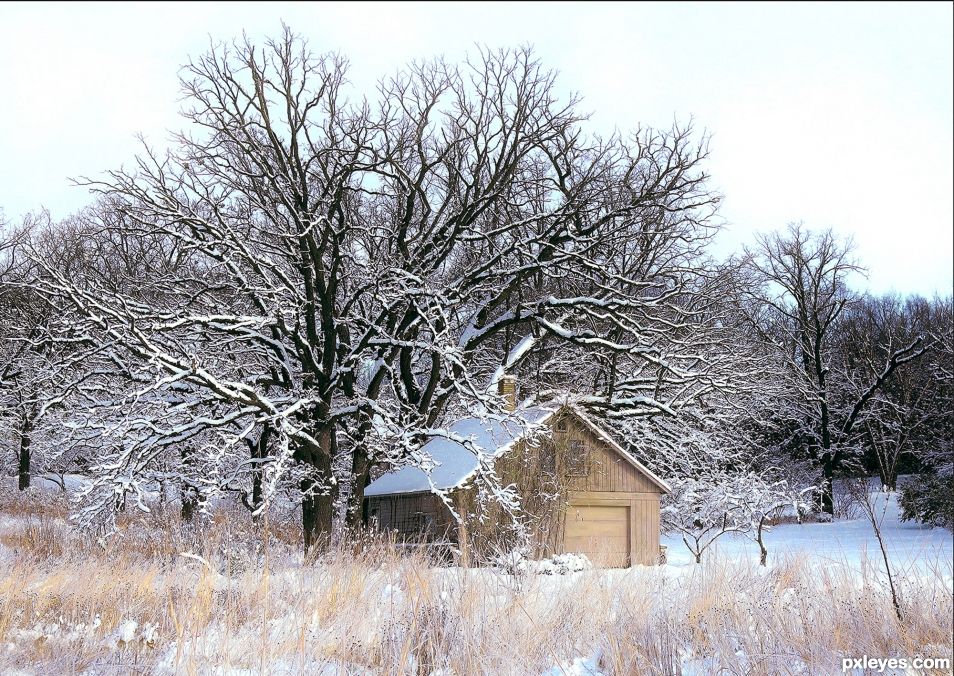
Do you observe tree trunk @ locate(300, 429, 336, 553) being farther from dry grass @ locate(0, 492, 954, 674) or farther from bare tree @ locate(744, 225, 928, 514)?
bare tree @ locate(744, 225, 928, 514)

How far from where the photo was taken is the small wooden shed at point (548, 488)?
19.6m

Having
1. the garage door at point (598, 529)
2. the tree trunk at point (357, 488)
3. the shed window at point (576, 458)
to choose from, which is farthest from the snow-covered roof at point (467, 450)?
the garage door at point (598, 529)

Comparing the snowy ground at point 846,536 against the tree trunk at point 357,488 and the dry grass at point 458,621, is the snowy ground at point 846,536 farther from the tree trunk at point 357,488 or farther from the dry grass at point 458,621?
the dry grass at point 458,621

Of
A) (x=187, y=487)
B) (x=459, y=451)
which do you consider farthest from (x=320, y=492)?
(x=187, y=487)

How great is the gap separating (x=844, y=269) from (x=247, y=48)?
28.9m

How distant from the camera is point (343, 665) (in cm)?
598

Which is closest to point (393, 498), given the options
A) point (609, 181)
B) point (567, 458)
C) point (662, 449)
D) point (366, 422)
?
point (366, 422)

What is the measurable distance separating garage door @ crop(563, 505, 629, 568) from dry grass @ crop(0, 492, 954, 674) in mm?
12979

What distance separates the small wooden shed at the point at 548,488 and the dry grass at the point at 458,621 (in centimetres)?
1005

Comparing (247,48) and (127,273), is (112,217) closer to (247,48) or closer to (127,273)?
(127,273)

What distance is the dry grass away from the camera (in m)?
6.34

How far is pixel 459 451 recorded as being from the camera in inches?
891

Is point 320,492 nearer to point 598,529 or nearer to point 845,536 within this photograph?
point 598,529

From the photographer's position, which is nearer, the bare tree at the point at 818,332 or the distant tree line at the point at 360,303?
the distant tree line at the point at 360,303
